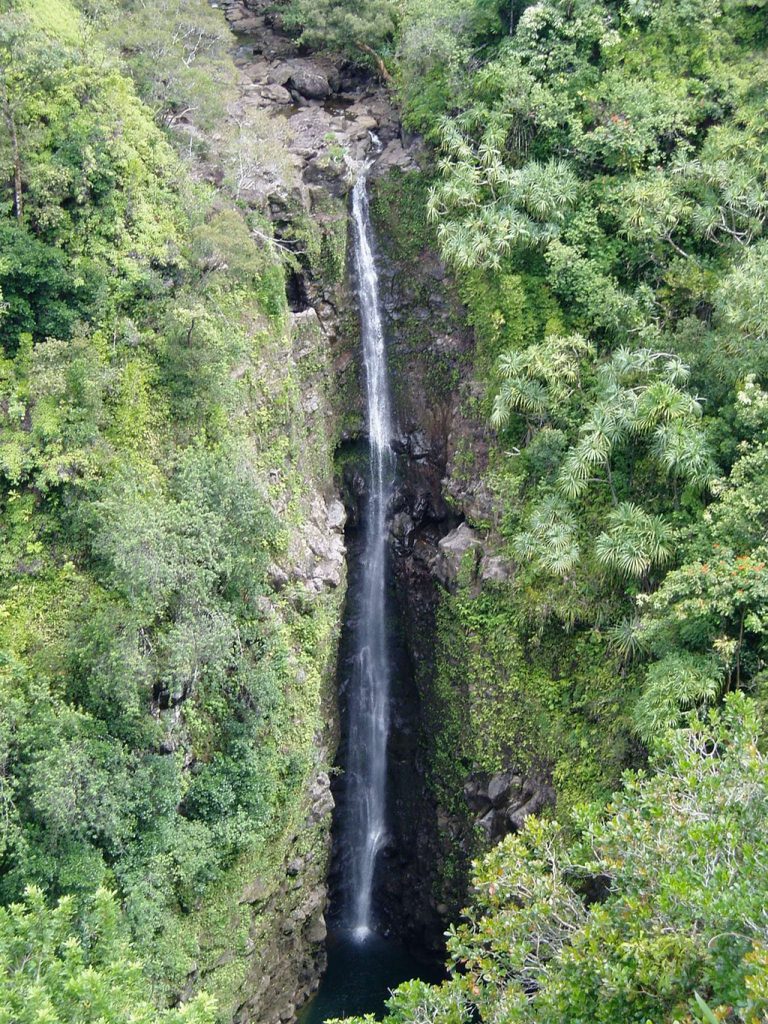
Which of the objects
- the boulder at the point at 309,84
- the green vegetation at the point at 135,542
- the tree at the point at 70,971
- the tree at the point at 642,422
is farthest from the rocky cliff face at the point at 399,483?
the tree at the point at 70,971

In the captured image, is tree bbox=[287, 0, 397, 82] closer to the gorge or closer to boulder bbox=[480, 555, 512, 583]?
the gorge

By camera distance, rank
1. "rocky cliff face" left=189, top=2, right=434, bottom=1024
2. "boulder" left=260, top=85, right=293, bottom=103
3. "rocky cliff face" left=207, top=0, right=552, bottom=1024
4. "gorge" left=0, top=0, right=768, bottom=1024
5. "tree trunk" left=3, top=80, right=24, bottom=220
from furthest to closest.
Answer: "boulder" left=260, top=85, right=293, bottom=103 → "rocky cliff face" left=207, top=0, right=552, bottom=1024 → "rocky cliff face" left=189, top=2, right=434, bottom=1024 → "tree trunk" left=3, top=80, right=24, bottom=220 → "gorge" left=0, top=0, right=768, bottom=1024

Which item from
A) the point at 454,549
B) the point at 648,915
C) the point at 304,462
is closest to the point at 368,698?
the point at 454,549

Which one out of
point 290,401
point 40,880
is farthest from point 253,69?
point 40,880

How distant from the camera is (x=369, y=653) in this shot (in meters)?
25.1

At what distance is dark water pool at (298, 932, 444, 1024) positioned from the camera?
21547 millimetres

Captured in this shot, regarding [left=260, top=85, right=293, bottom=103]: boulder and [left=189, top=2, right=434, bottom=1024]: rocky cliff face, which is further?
[left=260, top=85, right=293, bottom=103]: boulder

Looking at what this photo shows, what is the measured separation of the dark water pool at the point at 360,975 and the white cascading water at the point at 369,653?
61 centimetres

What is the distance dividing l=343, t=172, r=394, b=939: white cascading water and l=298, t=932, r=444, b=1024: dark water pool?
0.61 m

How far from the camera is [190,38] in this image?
966 inches

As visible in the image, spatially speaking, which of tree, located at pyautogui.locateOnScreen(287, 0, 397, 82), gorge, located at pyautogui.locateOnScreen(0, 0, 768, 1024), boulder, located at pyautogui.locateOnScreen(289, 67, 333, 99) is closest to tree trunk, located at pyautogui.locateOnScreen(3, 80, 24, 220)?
gorge, located at pyautogui.locateOnScreen(0, 0, 768, 1024)

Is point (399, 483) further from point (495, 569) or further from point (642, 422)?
point (642, 422)

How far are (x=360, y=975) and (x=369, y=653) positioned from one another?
8.79 metres

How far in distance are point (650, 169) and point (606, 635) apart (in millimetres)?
12318
